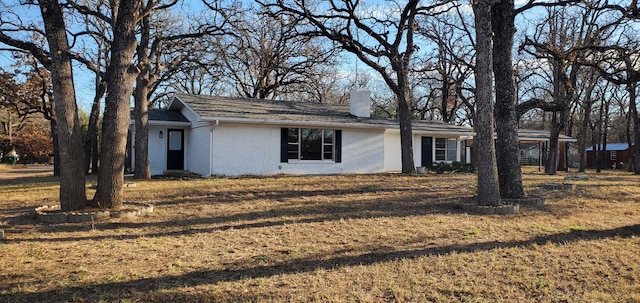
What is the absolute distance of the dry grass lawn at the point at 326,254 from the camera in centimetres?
416

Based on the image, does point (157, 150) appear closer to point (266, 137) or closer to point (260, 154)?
point (260, 154)

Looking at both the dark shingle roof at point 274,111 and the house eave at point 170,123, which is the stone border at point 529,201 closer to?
the dark shingle roof at point 274,111

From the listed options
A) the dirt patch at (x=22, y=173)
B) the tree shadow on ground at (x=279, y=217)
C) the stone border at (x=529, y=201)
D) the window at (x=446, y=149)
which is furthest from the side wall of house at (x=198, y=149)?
the window at (x=446, y=149)

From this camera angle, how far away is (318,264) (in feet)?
16.6

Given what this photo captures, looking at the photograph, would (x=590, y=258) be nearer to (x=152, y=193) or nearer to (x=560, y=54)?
(x=560, y=54)

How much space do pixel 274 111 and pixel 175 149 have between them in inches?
183

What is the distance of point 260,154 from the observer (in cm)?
1723

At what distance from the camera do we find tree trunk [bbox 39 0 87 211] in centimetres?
781

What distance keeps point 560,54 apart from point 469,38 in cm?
1321

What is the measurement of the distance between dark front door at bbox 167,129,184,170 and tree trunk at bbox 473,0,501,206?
1373 cm

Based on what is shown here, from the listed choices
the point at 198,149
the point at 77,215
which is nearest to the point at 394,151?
the point at 198,149

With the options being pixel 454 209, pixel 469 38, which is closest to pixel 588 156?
pixel 469 38

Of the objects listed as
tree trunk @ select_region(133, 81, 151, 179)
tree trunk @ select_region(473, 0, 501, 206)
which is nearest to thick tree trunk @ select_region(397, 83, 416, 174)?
tree trunk @ select_region(473, 0, 501, 206)

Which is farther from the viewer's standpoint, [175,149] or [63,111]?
[175,149]
